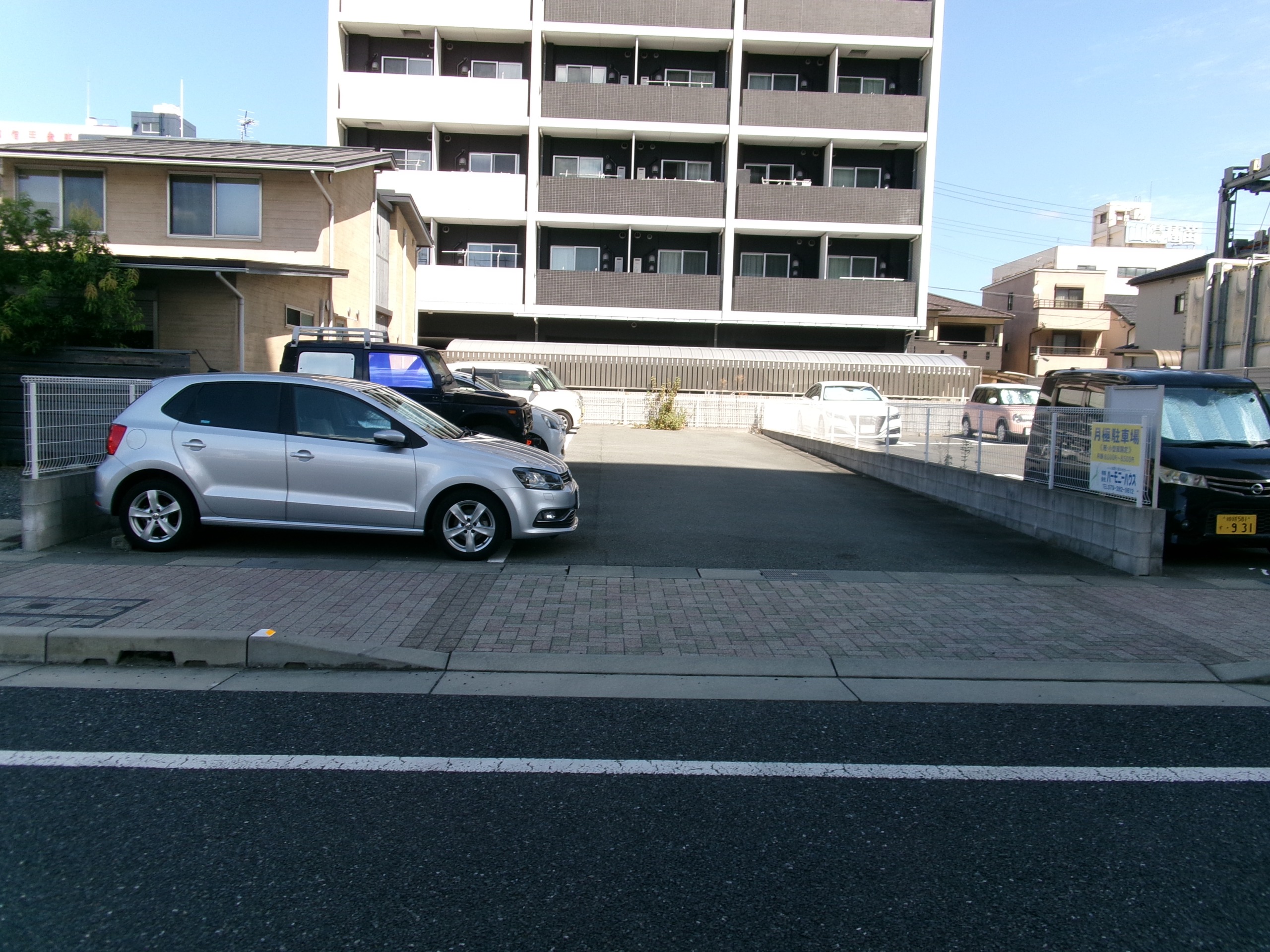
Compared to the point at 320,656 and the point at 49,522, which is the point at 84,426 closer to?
the point at 49,522

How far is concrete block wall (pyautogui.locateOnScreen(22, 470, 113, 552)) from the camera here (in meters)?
8.37

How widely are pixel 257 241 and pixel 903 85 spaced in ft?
82.1

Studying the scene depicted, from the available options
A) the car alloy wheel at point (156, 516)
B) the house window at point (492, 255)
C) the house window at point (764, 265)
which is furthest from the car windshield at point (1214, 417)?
the house window at point (492, 255)

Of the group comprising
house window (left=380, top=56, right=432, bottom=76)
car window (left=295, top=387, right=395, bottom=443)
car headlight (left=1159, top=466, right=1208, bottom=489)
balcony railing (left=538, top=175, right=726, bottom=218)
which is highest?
house window (left=380, top=56, right=432, bottom=76)

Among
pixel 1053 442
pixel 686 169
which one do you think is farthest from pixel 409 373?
pixel 686 169

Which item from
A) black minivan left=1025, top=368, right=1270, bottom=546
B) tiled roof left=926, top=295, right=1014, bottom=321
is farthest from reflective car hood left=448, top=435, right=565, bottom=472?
tiled roof left=926, top=295, right=1014, bottom=321

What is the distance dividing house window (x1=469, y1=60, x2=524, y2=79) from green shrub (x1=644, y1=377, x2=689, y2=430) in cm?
1340

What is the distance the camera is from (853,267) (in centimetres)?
3394

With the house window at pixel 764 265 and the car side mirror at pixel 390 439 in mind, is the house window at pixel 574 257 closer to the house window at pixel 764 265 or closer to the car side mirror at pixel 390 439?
the house window at pixel 764 265

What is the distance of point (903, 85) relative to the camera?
34000 mm

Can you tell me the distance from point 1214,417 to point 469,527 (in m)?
8.17

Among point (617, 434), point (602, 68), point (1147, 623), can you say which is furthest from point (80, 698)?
point (602, 68)

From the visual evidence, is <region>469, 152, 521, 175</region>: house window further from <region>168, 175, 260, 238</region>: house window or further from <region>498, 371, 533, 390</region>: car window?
<region>498, 371, 533, 390</region>: car window

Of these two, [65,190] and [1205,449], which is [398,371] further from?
[65,190]
